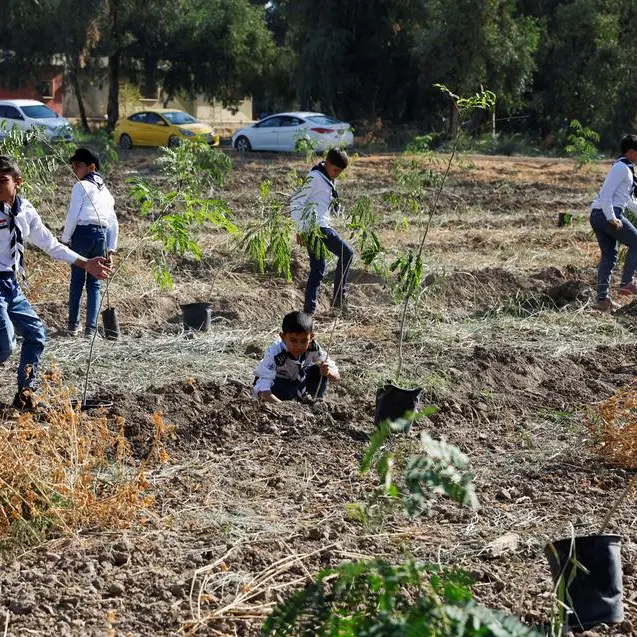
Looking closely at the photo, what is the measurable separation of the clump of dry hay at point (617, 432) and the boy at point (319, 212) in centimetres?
304

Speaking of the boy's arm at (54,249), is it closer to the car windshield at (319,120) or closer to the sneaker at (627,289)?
the sneaker at (627,289)

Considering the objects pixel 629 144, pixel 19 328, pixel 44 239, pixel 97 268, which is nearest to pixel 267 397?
pixel 97 268

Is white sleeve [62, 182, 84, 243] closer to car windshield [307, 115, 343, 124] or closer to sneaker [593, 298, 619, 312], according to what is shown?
sneaker [593, 298, 619, 312]

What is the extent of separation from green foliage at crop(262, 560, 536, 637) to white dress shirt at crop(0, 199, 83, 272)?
3919 millimetres

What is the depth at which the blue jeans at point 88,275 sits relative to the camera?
896 cm

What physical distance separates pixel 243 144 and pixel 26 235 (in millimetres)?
25707

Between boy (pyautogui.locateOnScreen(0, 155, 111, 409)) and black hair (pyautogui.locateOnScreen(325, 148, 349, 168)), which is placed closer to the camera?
boy (pyautogui.locateOnScreen(0, 155, 111, 409))

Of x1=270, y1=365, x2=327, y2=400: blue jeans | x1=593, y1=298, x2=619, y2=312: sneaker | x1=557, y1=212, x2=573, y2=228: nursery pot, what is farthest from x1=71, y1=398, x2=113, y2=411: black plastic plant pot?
x1=557, y1=212, x2=573, y2=228: nursery pot

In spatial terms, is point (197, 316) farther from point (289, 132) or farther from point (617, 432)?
point (289, 132)

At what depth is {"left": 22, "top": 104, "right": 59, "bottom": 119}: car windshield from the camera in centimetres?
3084

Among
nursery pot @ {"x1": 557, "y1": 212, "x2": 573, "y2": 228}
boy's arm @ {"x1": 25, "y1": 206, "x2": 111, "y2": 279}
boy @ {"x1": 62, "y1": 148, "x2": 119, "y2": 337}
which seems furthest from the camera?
nursery pot @ {"x1": 557, "y1": 212, "x2": 573, "y2": 228}

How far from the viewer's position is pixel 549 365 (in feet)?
27.0

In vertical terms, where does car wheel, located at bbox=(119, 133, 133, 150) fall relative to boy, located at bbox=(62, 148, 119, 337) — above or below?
below

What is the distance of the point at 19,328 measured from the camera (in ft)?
22.4
